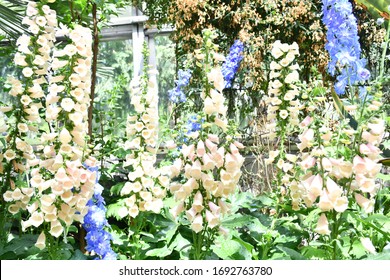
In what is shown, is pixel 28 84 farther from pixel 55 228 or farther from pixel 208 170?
pixel 208 170

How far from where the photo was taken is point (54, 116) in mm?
1688

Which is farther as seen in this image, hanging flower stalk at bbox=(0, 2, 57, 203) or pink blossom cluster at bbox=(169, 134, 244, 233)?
hanging flower stalk at bbox=(0, 2, 57, 203)

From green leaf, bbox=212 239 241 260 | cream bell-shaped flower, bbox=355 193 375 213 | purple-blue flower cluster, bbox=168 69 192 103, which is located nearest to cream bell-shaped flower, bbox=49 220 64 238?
green leaf, bbox=212 239 241 260

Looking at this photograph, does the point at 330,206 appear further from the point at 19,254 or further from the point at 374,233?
the point at 19,254

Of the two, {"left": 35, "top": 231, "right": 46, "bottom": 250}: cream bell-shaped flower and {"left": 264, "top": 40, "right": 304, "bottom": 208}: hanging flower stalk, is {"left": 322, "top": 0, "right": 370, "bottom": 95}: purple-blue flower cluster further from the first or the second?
{"left": 35, "top": 231, "right": 46, "bottom": 250}: cream bell-shaped flower

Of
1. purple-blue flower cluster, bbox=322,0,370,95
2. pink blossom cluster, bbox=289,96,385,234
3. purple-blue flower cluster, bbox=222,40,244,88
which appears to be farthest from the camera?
purple-blue flower cluster, bbox=222,40,244,88

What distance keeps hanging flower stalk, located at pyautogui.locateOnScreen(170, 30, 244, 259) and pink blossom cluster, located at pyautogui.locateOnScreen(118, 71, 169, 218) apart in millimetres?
190

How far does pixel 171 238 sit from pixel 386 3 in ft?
6.64

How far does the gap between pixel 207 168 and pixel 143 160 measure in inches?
14.0

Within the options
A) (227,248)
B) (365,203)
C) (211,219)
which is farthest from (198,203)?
(365,203)

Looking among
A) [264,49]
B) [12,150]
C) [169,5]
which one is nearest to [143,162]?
[12,150]

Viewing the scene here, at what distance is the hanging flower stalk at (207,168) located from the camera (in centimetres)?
157

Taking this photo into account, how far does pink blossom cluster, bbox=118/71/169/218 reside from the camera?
1.83m

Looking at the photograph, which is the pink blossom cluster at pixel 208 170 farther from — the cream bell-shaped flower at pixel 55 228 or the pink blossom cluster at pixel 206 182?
the cream bell-shaped flower at pixel 55 228
